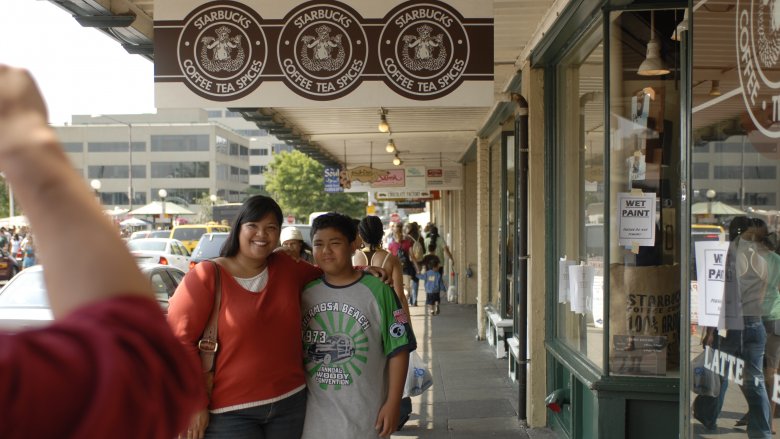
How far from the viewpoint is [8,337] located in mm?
736

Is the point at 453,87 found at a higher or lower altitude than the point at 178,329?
higher

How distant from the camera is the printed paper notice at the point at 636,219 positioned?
197 inches

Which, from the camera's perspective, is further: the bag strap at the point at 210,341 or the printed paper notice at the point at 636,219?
the printed paper notice at the point at 636,219

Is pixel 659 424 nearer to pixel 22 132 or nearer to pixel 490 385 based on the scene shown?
pixel 490 385

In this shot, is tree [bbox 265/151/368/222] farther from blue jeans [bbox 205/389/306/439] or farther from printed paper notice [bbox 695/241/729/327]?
printed paper notice [bbox 695/241/729/327]

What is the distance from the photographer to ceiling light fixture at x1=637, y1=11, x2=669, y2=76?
495 centimetres

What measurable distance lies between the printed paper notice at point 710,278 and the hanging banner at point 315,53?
2174mm

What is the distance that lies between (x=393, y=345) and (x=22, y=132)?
3.05m

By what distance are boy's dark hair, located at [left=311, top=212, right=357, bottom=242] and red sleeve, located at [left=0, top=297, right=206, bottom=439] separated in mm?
3130

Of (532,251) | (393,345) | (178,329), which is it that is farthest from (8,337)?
(532,251)

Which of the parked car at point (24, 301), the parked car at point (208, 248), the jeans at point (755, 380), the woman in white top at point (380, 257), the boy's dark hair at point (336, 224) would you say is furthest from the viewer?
the parked car at point (208, 248)

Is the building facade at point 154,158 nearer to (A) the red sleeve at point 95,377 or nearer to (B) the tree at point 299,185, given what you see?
(B) the tree at point 299,185

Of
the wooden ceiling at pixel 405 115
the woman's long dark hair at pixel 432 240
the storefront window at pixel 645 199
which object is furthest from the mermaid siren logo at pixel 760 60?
the woman's long dark hair at pixel 432 240

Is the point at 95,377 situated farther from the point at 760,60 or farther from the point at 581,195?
the point at 581,195
